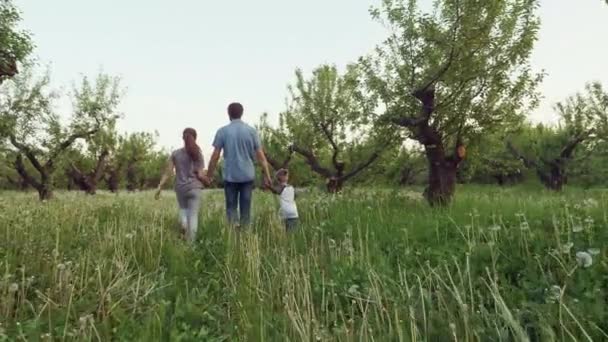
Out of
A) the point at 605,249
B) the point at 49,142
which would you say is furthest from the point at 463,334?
the point at 49,142

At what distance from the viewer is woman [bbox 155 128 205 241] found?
873 cm

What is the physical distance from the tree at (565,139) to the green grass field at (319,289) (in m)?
30.6

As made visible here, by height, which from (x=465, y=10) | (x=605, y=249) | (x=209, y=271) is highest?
(x=465, y=10)

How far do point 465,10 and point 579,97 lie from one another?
1217 inches

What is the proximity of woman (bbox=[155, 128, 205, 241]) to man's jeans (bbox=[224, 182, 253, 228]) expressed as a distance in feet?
1.90

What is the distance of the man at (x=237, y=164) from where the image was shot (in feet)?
28.7

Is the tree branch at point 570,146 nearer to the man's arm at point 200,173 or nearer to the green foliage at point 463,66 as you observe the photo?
the green foliage at point 463,66

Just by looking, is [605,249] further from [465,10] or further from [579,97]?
[579,97]

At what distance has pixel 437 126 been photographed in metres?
13.7

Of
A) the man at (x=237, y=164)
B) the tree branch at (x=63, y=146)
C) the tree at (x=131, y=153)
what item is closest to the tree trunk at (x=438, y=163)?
the man at (x=237, y=164)

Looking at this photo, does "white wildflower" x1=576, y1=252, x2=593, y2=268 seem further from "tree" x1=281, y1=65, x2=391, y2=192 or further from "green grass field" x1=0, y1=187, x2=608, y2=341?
"tree" x1=281, y1=65, x2=391, y2=192

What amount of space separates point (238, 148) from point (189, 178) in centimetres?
110

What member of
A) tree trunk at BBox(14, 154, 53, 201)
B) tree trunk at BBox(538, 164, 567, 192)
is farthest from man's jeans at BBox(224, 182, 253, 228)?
tree trunk at BBox(538, 164, 567, 192)

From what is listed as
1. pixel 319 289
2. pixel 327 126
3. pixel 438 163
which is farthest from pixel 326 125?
pixel 319 289
